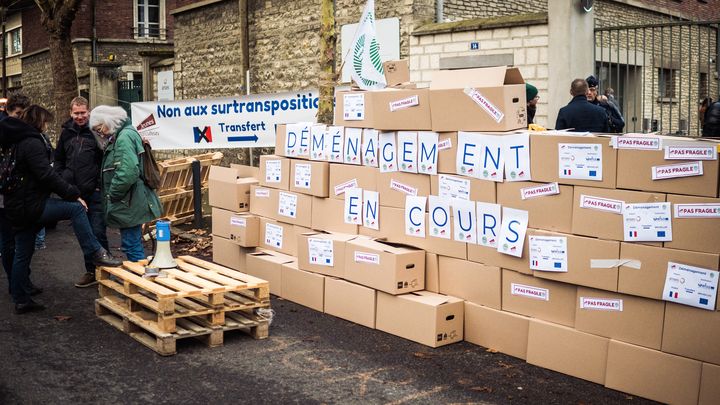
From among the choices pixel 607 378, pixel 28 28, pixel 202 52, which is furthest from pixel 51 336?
pixel 28 28

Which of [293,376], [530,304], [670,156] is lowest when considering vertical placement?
[293,376]

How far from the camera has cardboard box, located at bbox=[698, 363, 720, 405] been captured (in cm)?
483

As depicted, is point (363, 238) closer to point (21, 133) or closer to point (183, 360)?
point (183, 360)

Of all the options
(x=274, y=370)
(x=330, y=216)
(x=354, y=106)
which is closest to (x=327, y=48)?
(x=354, y=106)

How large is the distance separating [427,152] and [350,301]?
1.49 meters

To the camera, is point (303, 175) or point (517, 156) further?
point (303, 175)

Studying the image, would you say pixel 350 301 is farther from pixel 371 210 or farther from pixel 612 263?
pixel 612 263

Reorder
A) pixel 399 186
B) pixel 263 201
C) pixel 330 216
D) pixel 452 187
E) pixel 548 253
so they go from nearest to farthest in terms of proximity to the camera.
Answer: pixel 548 253, pixel 452 187, pixel 399 186, pixel 330 216, pixel 263 201

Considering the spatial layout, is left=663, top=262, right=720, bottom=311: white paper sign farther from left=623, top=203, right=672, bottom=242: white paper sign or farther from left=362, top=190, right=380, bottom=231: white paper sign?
left=362, top=190, right=380, bottom=231: white paper sign

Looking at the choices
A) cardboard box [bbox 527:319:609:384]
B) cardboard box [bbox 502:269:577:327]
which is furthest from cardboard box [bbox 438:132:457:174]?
cardboard box [bbox 527:319:609:384]

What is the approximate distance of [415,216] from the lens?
22.0 feet

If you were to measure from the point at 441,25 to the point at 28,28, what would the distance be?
31199 mm

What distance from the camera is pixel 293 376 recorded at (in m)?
5.50

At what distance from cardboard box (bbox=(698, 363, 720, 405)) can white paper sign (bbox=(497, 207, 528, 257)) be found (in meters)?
1.53
